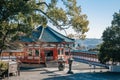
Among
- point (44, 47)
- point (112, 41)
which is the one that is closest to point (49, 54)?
point (44, 47)

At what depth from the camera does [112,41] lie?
2767 cm

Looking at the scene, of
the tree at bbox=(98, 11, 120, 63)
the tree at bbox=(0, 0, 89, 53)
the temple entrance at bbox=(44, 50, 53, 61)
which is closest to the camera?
the tree at bbox=(0, 0, 89, 53)

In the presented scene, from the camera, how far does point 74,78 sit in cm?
2444

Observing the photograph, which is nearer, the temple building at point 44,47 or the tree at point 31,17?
the tree at point 31,17

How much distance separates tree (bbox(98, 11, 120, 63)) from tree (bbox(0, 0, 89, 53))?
5085mm

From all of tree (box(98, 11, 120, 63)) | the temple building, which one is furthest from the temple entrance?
tree (box(98, 11, 120, 63))

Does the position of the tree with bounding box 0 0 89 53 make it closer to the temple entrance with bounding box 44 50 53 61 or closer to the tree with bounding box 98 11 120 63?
the tree with bounding box 98 11 120 63

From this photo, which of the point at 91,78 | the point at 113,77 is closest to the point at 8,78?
the point at 91,78

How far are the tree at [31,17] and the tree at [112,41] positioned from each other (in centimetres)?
509

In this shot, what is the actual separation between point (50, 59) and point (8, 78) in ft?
46.6

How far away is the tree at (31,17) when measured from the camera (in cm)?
1975

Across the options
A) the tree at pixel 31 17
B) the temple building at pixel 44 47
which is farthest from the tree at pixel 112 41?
the temple building at pixel 44 47

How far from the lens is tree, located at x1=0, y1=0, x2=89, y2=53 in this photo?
1975 centimetres

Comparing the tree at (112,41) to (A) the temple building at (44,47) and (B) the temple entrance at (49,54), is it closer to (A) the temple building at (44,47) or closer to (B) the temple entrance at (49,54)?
(A) the temple building at (44,47)
